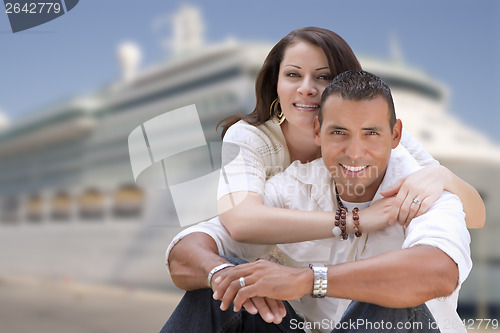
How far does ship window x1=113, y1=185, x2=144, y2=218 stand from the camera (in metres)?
7.21

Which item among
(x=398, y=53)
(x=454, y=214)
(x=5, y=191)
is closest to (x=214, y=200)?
(x=454, y=214)

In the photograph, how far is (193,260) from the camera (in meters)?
0.96

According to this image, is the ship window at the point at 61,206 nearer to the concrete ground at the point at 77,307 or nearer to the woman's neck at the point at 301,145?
the concrete ground at the point at 77,307

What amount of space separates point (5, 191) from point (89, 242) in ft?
4.65

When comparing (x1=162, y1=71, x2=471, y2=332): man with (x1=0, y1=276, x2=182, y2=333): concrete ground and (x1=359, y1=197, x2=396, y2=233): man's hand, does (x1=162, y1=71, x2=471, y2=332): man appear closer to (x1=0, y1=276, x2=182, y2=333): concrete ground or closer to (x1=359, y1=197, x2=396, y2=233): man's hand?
(x1=359, y1=197, x2=396, y2=233): man's hand

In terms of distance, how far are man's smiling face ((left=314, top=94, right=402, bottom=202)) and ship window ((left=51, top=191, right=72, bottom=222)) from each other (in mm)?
6527

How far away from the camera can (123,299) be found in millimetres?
6852

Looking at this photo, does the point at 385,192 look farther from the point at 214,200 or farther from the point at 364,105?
the point at 214,200

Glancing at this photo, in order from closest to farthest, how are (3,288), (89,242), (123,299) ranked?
(123,299) < (89,242) < (3,288)

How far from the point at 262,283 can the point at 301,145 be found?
46 cm

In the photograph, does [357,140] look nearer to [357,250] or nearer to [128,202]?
[357,250]

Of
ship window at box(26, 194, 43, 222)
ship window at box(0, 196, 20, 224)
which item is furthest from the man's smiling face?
ship window at box(0, 196, 20, 224)

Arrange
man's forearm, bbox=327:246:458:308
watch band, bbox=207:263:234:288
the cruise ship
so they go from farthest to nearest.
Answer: the cruise ship, watch band, bbox=207:263:234:288, man's forearm, bbox=327:246:458:308

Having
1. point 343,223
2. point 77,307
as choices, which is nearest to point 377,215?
point 343,223
